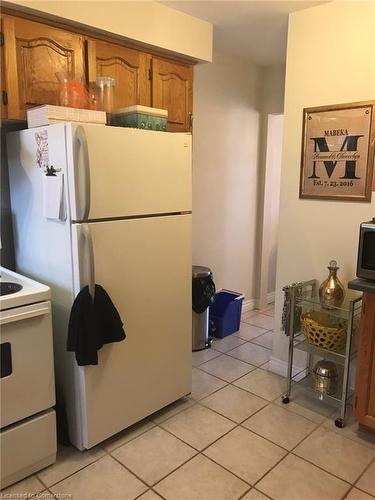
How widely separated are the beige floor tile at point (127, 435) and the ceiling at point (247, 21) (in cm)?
257

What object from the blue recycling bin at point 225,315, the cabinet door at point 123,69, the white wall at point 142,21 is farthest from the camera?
the blue recycling bin at point 225,315

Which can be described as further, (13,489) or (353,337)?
(353,337)

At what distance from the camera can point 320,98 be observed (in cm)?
254

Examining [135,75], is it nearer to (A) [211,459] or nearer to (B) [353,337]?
(B) [353,337]

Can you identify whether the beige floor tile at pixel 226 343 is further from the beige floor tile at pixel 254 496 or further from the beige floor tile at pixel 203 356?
the beige floor tile at pixel 254 496

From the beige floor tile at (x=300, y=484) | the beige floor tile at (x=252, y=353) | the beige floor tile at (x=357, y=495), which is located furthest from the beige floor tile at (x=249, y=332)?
the beige floor tile at (x=357, y=495)

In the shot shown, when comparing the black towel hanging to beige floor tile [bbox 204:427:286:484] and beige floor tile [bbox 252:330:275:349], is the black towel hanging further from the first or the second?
beige floor tile [bbox 252:330:275:349]

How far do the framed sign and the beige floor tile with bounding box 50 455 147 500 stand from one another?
1979 millimetres

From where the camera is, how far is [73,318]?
1.90 meters

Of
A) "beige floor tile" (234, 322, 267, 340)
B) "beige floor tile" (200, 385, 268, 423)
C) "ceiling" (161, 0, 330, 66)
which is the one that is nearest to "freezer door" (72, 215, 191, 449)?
"beige floor tile" (200, 385, 268, 423)

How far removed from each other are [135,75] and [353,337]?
6.93 feet

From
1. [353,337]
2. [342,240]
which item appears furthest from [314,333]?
[342,240]

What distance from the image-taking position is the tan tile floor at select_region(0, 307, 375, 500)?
1863mm

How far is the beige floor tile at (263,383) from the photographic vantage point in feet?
8.93
